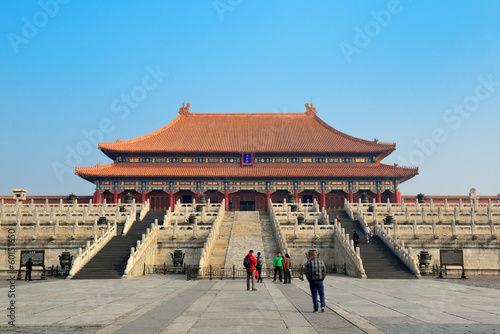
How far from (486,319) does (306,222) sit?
22.9m

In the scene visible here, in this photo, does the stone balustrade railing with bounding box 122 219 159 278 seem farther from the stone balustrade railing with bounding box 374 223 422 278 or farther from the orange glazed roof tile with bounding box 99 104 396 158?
the orange glazed roof tile with bounding box 99 104 396 158

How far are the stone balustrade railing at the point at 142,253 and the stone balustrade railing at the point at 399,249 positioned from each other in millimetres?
13535

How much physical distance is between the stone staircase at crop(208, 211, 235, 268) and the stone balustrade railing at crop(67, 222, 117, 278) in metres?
6.30

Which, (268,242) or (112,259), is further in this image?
(268,242)

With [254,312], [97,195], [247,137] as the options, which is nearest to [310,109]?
[247,137]

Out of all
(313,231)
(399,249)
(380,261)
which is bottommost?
(380,261)

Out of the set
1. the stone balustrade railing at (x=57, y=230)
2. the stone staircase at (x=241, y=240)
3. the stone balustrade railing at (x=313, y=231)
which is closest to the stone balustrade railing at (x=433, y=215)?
the stone balustrade railing at (x=313, y=231)

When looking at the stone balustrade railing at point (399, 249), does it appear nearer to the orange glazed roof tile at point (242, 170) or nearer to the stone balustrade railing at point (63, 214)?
the stone balustrade railing at point (63, 214)

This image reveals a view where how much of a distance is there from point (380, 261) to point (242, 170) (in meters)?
29.0

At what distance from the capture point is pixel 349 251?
77.3 feet

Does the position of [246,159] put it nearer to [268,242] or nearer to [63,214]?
[63,214]

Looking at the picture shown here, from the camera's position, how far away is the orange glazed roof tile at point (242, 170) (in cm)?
4912

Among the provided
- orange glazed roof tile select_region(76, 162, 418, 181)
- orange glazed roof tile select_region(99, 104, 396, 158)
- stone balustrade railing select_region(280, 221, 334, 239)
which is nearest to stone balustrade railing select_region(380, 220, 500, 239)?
stone balustrade railing select_region(280, 221, 334, 239)

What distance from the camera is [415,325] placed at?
8.03m
